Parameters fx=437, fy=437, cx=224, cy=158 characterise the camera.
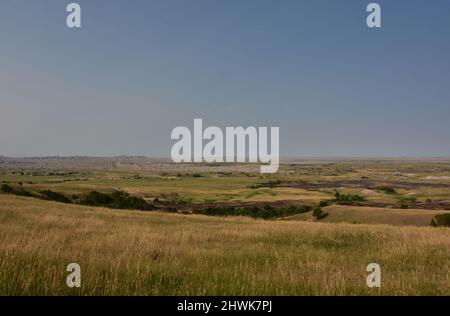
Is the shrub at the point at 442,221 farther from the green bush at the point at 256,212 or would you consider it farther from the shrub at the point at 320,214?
the green bush at the point at 256,212

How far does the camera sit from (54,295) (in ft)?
22.4

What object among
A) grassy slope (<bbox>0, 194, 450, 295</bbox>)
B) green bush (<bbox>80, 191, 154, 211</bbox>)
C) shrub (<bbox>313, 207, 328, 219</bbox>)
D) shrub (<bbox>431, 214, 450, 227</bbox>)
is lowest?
shrub (<bbox>313, 207, 328, 219</bbox>)

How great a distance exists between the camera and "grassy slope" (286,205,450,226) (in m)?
50.6

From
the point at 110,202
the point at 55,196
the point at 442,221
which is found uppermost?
the point at 55,196

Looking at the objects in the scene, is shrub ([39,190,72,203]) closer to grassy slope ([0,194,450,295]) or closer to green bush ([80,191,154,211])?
green bush ([80,191,154,211])

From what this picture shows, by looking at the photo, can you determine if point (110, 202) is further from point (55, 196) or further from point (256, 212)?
point (256, 212)

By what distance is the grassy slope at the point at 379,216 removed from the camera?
5062cm

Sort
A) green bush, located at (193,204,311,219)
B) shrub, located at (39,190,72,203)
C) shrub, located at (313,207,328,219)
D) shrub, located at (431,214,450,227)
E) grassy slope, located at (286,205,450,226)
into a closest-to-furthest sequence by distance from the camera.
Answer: shrub, located at (431,214,450,227)
grassy slope, located at (286,205,450,226)
shrub, located at (313,207,328,219)
shrub, located at (39,190,72,203)
green bush, located at (193,204,311,219)

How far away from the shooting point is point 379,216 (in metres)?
54.9

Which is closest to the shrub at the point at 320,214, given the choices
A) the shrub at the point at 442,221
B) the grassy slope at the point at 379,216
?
the grassy slope at the point at 379,216

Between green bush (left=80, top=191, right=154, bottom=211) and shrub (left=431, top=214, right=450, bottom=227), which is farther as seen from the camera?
green bush (left=80, top=191, right=154, bottom=211)

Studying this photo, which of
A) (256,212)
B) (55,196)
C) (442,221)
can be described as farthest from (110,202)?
(442,221)

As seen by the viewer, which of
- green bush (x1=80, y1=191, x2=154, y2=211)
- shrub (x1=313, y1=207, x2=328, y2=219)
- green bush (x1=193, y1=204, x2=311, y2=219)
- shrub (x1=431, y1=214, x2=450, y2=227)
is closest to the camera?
shrub (x1=431, y1=214, x2=450, y2=227)

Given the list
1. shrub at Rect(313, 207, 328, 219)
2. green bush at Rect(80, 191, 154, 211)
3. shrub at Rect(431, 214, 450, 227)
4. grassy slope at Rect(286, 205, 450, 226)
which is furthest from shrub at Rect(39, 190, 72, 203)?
shrub at Rect(431, 214, 450, 227)
